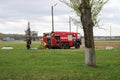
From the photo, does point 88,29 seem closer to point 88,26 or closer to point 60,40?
point 88,26

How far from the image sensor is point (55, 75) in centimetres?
1816

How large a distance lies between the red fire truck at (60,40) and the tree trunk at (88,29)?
31.2 meters

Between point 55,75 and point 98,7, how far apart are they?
7.51m

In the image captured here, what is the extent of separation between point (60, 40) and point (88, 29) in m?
31.6

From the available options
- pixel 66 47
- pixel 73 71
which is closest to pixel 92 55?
pixel 73 71

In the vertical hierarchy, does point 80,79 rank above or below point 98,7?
below

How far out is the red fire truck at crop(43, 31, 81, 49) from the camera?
5366 cm

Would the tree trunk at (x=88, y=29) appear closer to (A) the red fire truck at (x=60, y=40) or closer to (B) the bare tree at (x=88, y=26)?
(B) the bare tree at (x=88, y=26)

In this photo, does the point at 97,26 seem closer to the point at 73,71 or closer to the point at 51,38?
the point at 73,71

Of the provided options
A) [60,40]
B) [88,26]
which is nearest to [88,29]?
[88,26]

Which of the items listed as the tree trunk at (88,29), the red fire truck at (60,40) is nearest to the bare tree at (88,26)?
the tree trunk at (88,29)

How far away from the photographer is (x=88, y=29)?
2223cm

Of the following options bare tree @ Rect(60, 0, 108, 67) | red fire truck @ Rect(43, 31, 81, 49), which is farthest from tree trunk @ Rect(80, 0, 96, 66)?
red fire truck @ Rect(43, 31, 81, 49)

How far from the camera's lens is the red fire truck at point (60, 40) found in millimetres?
53656
